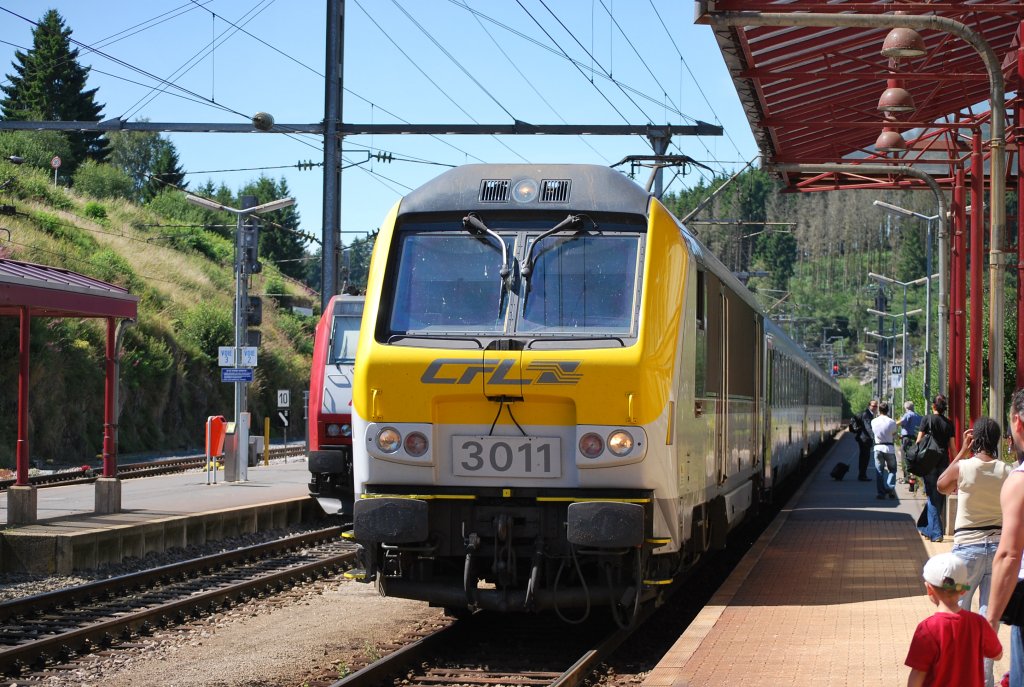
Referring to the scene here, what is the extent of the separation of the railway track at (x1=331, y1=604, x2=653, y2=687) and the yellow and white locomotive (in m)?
0.46

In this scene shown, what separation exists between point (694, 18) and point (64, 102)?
72177 millimetres

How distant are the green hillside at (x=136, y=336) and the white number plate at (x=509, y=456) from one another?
82.8 ft

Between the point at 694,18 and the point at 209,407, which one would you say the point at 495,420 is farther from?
the point at 209,407

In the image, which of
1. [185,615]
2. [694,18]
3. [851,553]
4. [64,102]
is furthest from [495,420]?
[64,102]

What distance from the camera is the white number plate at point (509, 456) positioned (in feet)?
31.1

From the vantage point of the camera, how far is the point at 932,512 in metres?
16.3

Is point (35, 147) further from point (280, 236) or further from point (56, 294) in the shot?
point (56, 294)

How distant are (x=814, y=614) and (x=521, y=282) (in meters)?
3.57

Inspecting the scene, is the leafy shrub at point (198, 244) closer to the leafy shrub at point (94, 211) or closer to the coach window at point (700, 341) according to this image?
the leafy shrub at point (94, 211)

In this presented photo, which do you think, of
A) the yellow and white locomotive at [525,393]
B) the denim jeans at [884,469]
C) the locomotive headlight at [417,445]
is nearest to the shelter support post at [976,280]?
the denim jeans at [884,469]

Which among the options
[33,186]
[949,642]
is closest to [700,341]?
[949,642]

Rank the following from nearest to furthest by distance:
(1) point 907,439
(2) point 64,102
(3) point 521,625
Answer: (3) point 521,625 → (1) point 907,439 → (2) point 64,102


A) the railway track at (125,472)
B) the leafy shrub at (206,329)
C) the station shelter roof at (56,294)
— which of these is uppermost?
the leafy shrub at (206,329)

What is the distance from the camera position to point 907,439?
20.5m
